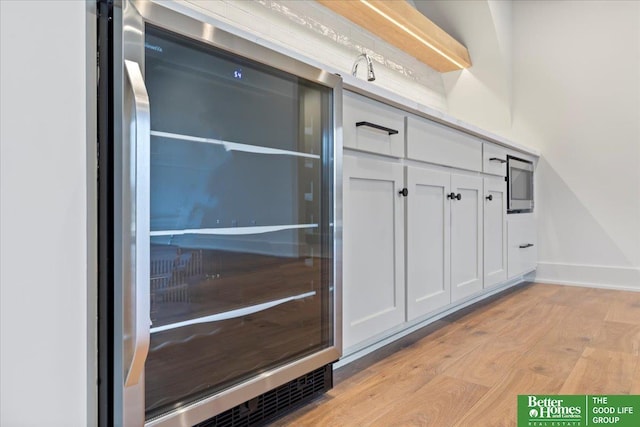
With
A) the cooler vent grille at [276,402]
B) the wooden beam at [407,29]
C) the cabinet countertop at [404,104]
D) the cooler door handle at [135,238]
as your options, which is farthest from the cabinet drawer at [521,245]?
the cooler door handle at [135,238]

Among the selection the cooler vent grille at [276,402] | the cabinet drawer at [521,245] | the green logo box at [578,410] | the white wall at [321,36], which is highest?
the white wall at [321,36]

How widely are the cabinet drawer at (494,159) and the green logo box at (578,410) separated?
1431 mm

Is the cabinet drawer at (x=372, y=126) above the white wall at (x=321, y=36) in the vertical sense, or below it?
below

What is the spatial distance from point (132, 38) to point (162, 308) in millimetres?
542

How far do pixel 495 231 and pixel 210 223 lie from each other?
2073 millimetres

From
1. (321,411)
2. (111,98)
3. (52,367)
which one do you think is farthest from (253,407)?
(111,98)

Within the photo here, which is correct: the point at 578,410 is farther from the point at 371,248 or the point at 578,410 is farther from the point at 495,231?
the point at 495,231

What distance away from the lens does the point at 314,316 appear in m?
1.30

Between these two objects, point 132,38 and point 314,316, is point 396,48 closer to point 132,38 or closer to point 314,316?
point 314,316

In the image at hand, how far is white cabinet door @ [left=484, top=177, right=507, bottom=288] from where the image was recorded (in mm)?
2492

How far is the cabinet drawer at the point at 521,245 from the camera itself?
112 inches

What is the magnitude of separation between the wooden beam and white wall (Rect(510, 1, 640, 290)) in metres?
0.60

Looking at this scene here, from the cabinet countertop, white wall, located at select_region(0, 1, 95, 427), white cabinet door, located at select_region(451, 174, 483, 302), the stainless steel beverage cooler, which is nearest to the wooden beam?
the cabinet countertop

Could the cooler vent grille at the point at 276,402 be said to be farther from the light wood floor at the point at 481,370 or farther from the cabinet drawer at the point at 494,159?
the cabinet drawer at the point at 494,159
